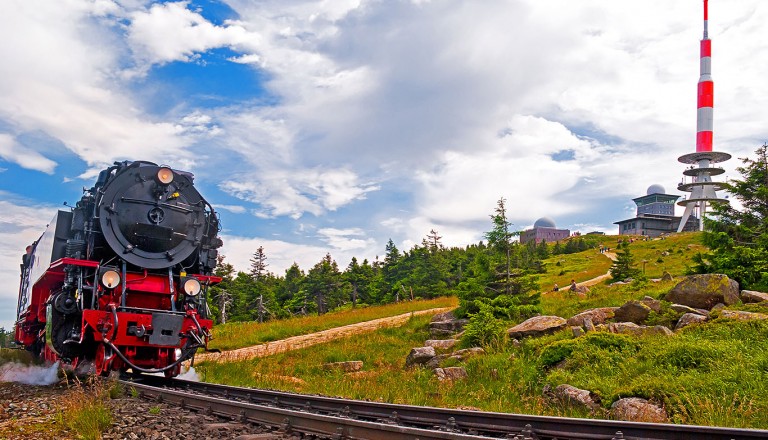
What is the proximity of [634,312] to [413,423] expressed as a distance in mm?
8828

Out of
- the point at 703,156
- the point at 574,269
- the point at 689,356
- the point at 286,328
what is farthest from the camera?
the point at 703,156

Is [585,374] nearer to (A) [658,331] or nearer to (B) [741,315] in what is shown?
(A) [658,331]

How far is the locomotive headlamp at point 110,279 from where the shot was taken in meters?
10.7

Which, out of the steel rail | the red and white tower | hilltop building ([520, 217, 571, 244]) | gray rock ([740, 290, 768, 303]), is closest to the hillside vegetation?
gray rock ([740, 290, 768, 303])

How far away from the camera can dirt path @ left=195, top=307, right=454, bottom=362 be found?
62.3ft

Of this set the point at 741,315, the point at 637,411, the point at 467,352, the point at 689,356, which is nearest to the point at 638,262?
the point at 467,352

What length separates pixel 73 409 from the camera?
20.8 ft

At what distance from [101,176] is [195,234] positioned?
7.61 feet

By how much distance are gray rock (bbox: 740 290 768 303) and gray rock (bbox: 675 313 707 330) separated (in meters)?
1.56

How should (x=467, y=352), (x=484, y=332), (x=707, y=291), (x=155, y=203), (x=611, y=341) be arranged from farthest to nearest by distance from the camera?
(x=484, y=332), (x=467, y=352), (x=707, y=291), (x=155, y=203), (x=611, y=341)

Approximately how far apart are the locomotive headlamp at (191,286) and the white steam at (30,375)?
121 inches

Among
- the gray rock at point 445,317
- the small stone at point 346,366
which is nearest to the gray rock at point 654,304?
the small stone at point 346,366

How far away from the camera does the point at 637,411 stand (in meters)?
7.92

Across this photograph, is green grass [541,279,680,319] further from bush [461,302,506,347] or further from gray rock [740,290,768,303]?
bush [461,302,506,347]
